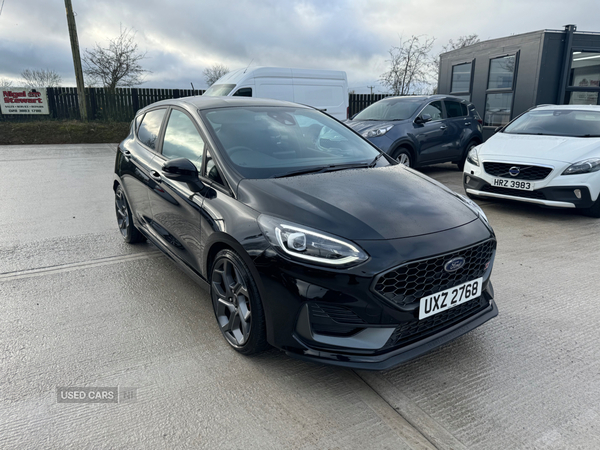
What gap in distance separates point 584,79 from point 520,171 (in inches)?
326

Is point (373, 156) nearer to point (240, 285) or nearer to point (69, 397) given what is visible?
point (240, 285)

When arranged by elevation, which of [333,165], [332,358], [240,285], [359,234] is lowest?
[332,358]

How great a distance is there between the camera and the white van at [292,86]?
12641mm

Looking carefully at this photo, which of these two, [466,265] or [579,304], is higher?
[466,265]

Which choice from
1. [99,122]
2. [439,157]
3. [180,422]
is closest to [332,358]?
[180,422]

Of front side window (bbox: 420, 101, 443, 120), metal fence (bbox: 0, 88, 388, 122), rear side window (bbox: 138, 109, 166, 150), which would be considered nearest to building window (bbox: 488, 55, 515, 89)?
front side window (bbox: 420, 101, 443, 120)

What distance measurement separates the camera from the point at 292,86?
13.2 m

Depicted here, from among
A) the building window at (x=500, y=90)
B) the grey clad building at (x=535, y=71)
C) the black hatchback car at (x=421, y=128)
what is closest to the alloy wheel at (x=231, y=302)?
the black hatchback car at (x=421, y=128)

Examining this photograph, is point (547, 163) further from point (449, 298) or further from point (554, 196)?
point (449, 298)

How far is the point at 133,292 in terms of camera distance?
3.52m

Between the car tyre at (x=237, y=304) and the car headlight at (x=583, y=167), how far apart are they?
462 centimetres

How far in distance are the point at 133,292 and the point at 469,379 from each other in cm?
257

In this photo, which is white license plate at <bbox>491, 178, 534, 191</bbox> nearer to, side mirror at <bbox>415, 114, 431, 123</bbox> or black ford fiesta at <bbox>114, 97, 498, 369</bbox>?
side mirror at <bbox>415, 114, 431, 123</bbox>

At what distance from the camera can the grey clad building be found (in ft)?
36.6
